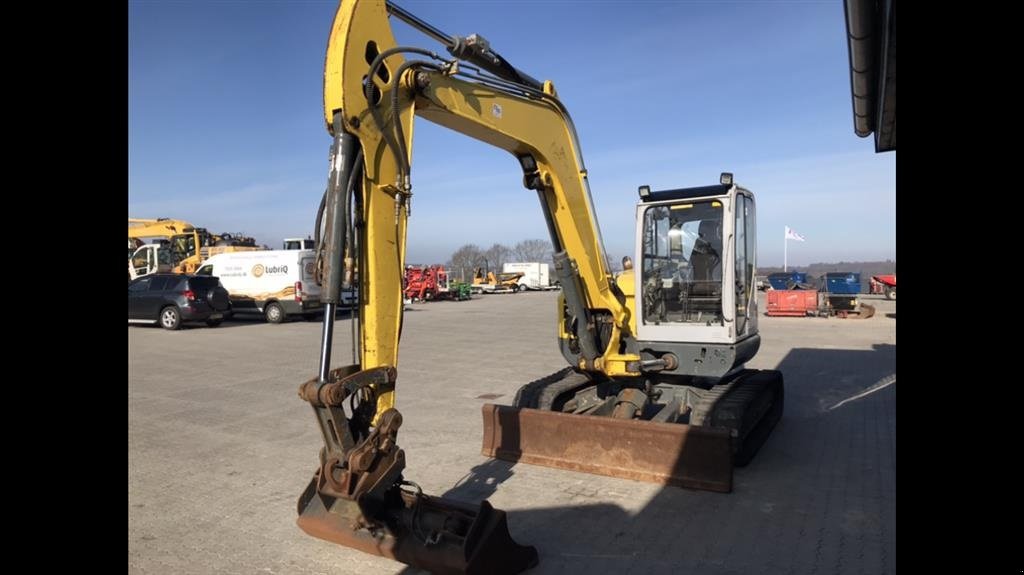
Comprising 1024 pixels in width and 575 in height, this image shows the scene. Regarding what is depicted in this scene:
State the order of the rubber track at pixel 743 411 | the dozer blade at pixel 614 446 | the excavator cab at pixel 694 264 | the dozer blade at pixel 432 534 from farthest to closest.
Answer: the excavator cab at pixel 694 264 → the rubber track at pixel 743 411 → the dozer blade at pixel 614 446 → the dozer blade at pixel 432 534

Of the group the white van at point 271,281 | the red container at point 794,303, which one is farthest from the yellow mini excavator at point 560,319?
the red container at point 794,303

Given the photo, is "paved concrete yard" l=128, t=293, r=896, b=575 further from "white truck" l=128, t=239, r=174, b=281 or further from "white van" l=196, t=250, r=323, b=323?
"white truck" l=128, t=239, r=174, b=281

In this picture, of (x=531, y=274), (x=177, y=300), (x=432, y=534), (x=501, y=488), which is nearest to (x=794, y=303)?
(x=177, y=300)

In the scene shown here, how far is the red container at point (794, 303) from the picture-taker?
27.7 m

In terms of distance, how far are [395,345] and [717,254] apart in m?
4.51

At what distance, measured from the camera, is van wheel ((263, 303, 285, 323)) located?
2255 centimetres

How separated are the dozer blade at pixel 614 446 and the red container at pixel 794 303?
948 inches

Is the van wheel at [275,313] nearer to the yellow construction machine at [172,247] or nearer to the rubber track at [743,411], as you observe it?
the yellow construction machine at [172,247]

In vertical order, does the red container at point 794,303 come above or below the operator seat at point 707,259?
below

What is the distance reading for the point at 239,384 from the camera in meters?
11.2

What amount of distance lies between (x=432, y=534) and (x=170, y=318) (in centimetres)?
1920

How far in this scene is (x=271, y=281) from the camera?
22641mm

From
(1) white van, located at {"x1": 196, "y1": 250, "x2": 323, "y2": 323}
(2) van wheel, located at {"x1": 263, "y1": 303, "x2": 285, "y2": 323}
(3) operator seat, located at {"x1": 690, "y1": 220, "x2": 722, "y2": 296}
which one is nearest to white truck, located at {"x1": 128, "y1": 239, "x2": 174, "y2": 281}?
Answer: (1) white van, located at {"x1": 196, "y1": 250, "x2": 323, "y2": 323}
